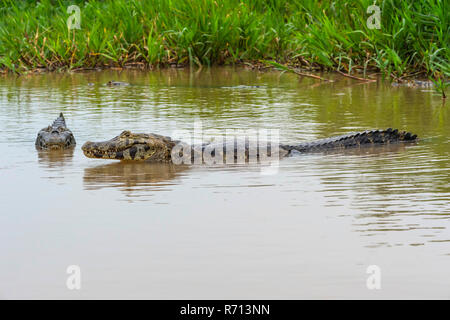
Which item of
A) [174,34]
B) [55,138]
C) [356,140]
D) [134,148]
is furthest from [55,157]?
[174,34]

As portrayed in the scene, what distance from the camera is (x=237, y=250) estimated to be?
13.4 ft

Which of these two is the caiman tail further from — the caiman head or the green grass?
the green grass

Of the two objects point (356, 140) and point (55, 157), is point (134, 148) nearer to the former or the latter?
point (55, 157)

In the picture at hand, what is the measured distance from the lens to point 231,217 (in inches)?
187

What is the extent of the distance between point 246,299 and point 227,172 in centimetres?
294

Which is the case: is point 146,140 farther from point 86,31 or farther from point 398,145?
point 86,31

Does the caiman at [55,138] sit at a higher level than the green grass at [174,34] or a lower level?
lower

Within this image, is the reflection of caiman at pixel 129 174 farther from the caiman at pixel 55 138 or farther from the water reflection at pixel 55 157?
the caiman at pixel 55 138

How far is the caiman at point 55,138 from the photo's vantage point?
7598 millimetres

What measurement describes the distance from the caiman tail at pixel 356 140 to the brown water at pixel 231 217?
149mm

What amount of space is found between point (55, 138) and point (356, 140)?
259 cm

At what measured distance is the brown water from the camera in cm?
368

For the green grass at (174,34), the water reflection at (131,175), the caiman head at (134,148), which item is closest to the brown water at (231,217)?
the water reflection at (131,175)

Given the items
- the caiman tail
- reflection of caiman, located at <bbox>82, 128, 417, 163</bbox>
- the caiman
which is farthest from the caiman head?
the caiman tail
